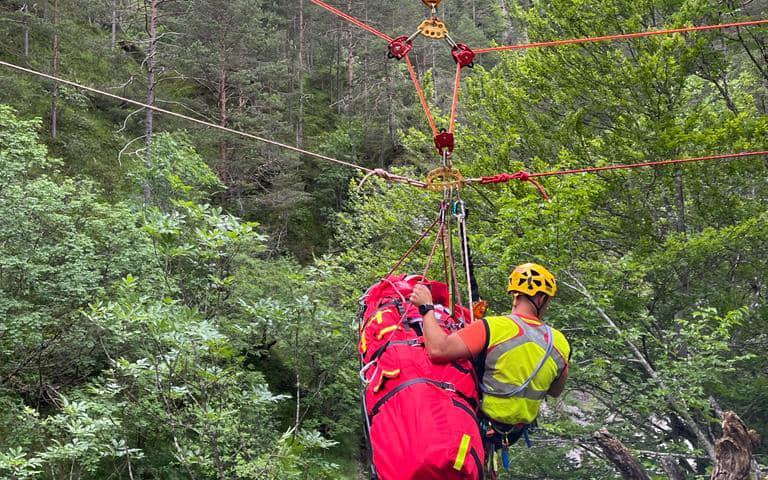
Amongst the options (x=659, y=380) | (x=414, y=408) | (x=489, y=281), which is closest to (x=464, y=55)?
(x=414, y=408)

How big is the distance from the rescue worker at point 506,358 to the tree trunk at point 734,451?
2.71 metres

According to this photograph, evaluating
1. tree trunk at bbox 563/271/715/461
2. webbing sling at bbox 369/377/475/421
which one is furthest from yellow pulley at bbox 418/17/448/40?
tree trunk at bbox 563/271/715/461

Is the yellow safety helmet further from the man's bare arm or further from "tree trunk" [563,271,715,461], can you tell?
"tree trunk" [563,271,715,461]

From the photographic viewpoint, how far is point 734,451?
484 centimetres

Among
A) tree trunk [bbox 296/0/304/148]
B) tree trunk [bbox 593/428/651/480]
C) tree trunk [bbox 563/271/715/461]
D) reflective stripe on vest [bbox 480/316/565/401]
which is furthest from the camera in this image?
tree trunk [bbox 296/0/304/148]

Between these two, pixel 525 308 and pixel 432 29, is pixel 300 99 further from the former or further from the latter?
pixel 525 308

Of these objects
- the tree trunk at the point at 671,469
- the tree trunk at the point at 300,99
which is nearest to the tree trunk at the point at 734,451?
the tree trunk at the point at 671,469

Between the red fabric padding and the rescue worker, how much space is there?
113 mm

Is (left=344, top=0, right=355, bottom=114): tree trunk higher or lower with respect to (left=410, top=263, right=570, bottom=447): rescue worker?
higher

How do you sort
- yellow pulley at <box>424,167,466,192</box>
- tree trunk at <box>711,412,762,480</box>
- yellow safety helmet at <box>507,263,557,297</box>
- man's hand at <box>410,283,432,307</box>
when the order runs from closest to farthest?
1. man's hand at <box>410,283,432,307</box>
2. yellow safety helmet at <box>507,263,557,297</box>
3. yellow pulley at <box>424,167,466,192</box>
4. tree trunk at <box>711,412,762,480</box>

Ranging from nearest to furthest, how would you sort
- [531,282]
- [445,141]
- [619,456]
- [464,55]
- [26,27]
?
[531,282] < [445,141] < [464,55] < [619,456] < [26,27]

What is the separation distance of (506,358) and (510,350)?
0.05 metres

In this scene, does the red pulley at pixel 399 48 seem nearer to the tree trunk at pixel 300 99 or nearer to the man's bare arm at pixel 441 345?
the man's bare arm at pixel 441 345

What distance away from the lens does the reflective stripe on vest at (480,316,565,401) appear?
2861 mm
